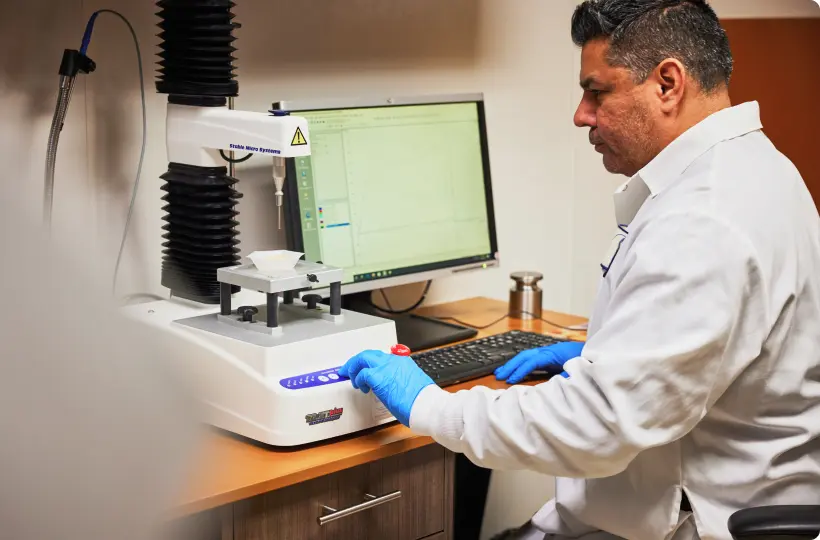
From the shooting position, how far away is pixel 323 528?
153 cm

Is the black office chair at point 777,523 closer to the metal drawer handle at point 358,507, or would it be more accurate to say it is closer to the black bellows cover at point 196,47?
the metal drawer handle at point 358,507

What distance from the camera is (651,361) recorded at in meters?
1.34

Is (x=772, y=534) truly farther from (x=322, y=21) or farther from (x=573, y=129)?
(x=573, y=129)

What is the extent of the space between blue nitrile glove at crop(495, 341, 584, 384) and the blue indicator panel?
1.49ft

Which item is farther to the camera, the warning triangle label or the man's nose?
the man's nose

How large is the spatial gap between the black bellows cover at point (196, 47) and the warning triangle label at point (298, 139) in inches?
9.1

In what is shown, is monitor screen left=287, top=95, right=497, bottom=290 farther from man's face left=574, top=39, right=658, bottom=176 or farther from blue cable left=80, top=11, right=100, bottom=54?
man's face left=574, top=39, right=658, bottom=176

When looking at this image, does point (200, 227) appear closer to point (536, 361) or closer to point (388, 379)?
point (388, 379)

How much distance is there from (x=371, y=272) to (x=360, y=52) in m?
0.55

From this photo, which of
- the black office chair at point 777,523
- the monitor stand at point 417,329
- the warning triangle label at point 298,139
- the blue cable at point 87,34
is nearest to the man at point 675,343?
the black office chair at point 777,523

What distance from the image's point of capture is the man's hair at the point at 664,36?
1.57m

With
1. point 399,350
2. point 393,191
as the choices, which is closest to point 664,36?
point 399,350

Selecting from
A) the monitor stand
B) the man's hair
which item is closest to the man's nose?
the man's hair

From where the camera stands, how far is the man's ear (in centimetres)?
157
